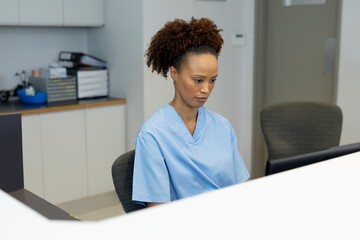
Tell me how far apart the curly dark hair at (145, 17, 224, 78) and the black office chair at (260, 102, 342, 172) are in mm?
862

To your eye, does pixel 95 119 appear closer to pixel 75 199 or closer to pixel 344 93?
pixel 75 199

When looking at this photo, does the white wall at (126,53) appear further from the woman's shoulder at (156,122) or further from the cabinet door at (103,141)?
the woman's shoulder at (156,122)

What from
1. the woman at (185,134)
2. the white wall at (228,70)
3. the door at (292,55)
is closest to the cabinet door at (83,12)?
the white wall at (228,70)

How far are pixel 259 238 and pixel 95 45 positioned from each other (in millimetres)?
3172

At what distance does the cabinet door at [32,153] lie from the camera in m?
2.97

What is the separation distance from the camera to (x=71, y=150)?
3.20 m

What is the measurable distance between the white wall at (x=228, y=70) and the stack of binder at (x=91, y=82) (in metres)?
0.43

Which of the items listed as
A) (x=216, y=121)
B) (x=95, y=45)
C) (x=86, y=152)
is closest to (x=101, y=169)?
(x=86, y=152)

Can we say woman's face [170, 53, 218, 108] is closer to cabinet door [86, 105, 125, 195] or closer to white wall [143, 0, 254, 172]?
white wall [143, 0, 254, 172]

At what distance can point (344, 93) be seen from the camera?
317cm

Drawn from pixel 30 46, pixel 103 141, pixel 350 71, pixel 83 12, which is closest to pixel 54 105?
pixel 103 141

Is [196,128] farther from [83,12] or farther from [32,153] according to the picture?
[83,12]

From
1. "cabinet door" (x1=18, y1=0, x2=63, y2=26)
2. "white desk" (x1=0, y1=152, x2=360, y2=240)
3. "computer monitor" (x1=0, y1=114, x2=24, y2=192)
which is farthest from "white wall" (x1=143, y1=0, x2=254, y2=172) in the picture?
"white desk" (x1=0, y1=152, x2=360, y2=240)

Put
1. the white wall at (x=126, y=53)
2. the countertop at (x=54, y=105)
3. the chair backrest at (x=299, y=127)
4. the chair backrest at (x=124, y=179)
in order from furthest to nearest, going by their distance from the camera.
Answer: the white wall at (x=126, y=53) < the countertop at (x=54, y=105) < the chair backrest at (x=299, y=127) < the chair backrest at (x=124, y=179)
